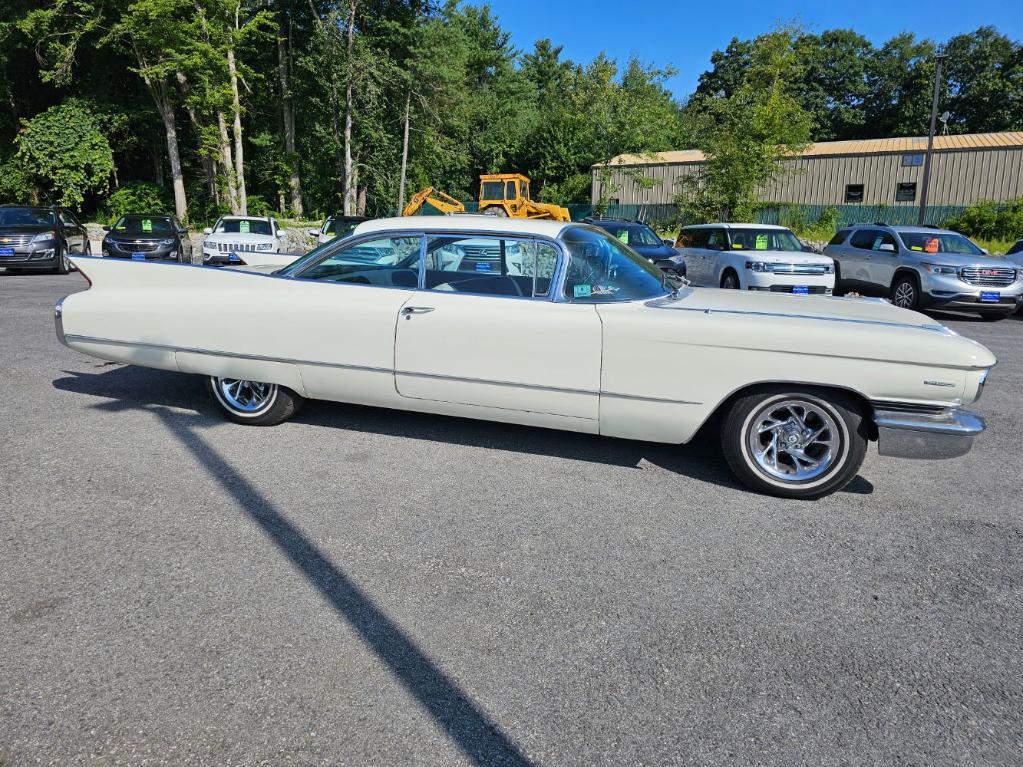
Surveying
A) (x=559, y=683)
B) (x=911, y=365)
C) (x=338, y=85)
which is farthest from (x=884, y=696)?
(x=338, y=85)

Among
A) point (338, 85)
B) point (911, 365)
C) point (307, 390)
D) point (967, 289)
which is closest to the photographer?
point (911, 365)

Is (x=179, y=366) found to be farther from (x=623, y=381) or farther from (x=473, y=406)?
(x=623, y=381)

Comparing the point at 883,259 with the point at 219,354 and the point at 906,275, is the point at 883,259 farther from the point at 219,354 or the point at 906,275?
the point at 219,354

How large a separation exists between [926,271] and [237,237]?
15.1 metres

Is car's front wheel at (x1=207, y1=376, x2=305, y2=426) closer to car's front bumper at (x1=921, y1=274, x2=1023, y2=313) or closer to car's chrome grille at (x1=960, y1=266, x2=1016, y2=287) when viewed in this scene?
car's front bumper at (x1=921, y1=274, x2=1023, y2=313)

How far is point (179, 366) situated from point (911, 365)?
15.6 feet

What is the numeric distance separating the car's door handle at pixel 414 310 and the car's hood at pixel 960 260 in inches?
452

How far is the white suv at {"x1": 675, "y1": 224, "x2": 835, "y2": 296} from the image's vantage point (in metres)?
12.5

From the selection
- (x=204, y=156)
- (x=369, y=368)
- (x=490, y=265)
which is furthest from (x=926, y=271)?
(x=204, y=156)

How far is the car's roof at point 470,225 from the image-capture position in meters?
4.81

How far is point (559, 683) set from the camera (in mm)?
2527

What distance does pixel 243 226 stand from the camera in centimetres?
1888

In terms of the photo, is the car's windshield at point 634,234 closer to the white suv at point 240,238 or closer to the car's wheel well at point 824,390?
the white suv at point 240,238

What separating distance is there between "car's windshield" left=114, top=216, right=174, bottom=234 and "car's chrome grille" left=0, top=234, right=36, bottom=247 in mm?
1904
